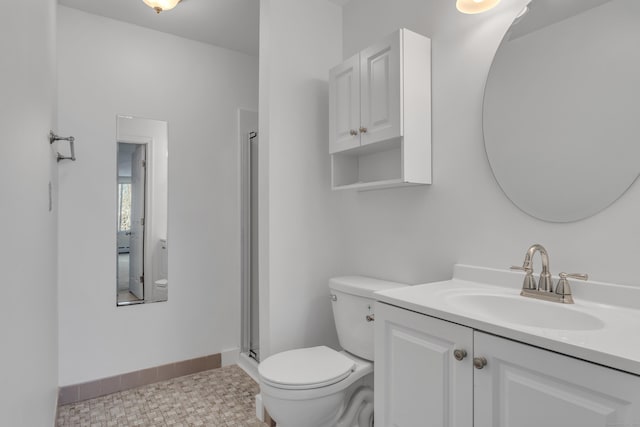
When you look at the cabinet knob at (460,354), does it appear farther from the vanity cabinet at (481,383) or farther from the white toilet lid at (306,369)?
the white toilet lid at (306,369)

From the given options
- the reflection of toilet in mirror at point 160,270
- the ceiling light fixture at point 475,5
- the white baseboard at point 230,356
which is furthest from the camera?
the white baseboard at point 230,356

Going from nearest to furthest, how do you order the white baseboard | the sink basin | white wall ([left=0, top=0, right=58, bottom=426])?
white wall ([left=0, top=0, right=58, bottom=426]), the sink basin, the white baseboard

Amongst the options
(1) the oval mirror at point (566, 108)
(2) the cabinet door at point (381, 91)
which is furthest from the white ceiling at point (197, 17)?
(1) the oval mirror at point (566, 108)

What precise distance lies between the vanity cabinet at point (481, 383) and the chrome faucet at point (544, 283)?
1.25ft

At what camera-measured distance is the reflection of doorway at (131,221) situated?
8.40 feet

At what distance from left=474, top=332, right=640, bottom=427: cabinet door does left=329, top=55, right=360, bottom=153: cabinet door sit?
1.26m

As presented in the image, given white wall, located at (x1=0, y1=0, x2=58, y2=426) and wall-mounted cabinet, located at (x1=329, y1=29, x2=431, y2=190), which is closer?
white wall, located at (x1=0, y1=0, x2=58, y2=426)

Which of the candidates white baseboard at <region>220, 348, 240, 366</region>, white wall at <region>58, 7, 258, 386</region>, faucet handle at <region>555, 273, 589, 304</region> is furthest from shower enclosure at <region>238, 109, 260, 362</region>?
faucet handle at <region>555, 273, 589, 304</region>

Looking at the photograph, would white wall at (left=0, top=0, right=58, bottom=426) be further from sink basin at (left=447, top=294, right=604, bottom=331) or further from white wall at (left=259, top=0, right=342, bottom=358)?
sink basin at (left=447, top=294, right=604, bottom=331)

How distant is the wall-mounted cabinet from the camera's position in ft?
5.66

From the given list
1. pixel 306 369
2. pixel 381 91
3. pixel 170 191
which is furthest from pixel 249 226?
pixel 381 91

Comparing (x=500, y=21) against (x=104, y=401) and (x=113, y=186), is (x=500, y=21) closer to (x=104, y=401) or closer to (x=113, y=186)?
(x=113, y=186)

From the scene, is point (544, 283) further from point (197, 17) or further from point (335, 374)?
point (197, 17)

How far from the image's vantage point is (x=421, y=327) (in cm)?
125
